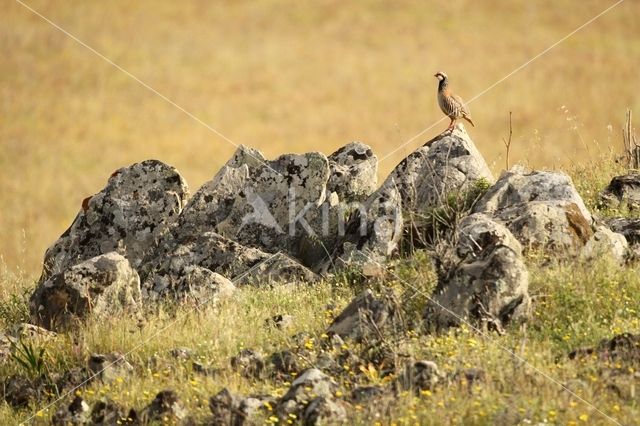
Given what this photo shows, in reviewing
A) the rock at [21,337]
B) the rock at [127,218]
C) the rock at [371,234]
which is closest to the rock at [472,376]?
the rock at [371,234]

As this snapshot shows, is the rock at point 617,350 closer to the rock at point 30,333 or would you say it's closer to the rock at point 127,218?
the rock at point 30,333

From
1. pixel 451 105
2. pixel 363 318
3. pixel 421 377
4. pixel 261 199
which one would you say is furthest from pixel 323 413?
pixel 451 105

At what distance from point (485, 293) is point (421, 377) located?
1947 mm

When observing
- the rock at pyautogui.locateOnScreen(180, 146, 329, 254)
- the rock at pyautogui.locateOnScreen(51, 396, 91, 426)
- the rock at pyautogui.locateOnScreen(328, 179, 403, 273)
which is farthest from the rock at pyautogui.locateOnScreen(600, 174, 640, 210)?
the rock at pyautogui.locateOnScreen(51, 396, 91, 426)

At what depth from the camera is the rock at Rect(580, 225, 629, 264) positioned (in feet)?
50.3

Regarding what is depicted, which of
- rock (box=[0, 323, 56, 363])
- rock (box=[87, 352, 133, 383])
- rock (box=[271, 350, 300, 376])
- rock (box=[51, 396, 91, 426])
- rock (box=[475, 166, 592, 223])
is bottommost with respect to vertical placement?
rock (box=[51, 396, 91, 426])

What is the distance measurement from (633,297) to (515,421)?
377 cm

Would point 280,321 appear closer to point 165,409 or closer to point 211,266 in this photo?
point 165,409

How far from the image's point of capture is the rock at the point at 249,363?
13375 millimetres

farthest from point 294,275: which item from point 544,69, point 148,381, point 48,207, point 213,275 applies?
point 544,69

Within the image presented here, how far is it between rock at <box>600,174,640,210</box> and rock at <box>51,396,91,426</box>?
29.8ft

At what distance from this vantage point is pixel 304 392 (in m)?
12.0

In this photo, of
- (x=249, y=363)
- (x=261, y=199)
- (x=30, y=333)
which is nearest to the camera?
(x=249, y=363)

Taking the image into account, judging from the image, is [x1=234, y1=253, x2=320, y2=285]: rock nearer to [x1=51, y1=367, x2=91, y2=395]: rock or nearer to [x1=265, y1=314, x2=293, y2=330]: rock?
[x1=265, y1=314, x2=293, y2=330]: rock
